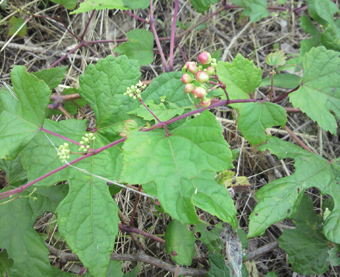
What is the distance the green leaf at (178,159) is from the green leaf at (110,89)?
0.43 meters

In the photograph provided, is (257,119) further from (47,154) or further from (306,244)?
(47,154)

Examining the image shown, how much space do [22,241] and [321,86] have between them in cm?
238

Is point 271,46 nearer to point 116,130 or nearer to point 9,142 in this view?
point 116,130

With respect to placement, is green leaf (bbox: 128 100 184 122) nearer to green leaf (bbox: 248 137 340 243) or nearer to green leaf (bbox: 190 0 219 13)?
green leaf (bbox: 248 137 340 243)

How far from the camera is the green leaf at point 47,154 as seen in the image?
1.68 metres

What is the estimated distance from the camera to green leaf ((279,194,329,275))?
2.21 m

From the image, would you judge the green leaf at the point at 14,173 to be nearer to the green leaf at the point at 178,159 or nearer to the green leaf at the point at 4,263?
the green leaf at the point at 4,263

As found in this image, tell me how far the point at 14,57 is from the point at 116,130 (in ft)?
6.77

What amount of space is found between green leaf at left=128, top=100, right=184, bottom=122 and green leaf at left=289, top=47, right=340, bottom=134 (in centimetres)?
89

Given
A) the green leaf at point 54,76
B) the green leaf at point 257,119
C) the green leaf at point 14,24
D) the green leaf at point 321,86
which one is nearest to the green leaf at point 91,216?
the green leaf at point 54,76

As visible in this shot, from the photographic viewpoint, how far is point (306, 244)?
2248 mm

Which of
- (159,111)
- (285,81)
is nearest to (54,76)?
(159,111)

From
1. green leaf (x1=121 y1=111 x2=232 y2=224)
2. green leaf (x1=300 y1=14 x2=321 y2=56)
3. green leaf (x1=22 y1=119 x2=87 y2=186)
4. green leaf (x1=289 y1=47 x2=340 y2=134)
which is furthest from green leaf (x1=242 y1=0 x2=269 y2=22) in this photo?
green leaf (x1=22 y1=119 x2=87 y2=186)

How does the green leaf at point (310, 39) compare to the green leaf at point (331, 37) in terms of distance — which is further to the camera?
the green leaf at point (310, 39)
